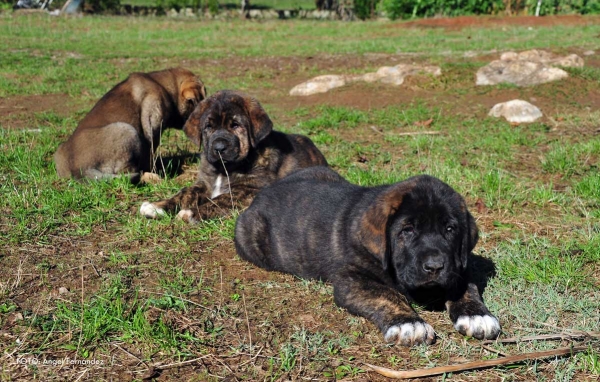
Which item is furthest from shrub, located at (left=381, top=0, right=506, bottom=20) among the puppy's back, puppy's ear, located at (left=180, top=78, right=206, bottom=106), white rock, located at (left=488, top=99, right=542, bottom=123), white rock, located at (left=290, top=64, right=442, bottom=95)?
the puppy's back

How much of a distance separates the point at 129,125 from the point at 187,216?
7.64 ft

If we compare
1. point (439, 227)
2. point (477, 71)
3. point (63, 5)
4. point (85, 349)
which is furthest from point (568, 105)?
point (63, 5)

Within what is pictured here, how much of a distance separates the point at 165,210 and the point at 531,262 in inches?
139

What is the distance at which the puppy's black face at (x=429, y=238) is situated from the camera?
428 cm

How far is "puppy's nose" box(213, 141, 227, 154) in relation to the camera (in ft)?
23.0

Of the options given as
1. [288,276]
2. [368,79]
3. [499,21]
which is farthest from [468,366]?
[499,21]

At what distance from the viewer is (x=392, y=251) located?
14.9 ft

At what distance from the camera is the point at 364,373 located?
3955 millimetres

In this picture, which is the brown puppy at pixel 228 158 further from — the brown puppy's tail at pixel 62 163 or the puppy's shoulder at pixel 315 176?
the brown puppy's tail at pixel 62 163

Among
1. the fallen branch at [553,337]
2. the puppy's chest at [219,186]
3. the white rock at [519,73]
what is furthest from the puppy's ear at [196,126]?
the white rock at [519,73]

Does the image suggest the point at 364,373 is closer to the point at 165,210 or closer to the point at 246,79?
the point at 165,210

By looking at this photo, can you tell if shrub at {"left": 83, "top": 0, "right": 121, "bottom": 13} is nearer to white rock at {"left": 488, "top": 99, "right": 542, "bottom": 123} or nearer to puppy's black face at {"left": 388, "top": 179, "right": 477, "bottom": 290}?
white rock at {"left": 488, "top": 99, "right": 542, "bottom": 123}

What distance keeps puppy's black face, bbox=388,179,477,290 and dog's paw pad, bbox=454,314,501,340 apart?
0.25m

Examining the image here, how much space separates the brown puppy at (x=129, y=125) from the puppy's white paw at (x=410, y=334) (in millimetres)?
4613
